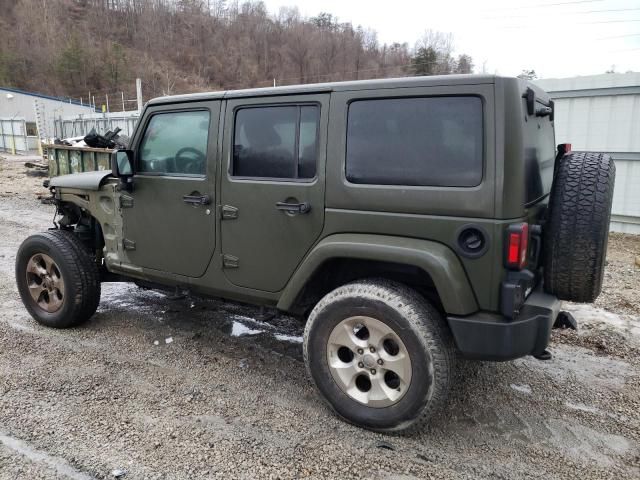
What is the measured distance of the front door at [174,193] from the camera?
356 centimetres

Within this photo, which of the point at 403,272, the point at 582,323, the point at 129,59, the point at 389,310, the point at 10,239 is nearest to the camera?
the point at 389,310

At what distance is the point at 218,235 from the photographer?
3.51 metres

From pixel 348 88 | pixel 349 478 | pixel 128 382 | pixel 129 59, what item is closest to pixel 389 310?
pixel 349 478

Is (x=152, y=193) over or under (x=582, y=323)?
over

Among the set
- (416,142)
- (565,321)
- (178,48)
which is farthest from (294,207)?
(178,48)

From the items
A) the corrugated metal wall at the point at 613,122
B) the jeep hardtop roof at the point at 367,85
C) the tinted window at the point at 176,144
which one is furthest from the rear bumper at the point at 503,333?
the corrugated metal wall at the point at 613,122

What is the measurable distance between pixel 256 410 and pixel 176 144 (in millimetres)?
2029

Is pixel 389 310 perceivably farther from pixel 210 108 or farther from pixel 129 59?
pixel 129 59

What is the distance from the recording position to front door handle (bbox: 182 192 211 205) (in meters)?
3.51

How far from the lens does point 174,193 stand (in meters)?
3.70

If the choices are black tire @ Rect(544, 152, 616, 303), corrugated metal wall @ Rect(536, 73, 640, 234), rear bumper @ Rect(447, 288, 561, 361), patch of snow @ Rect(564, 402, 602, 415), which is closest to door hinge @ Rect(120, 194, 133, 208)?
rear bumper @ Rect(447, 288, 561, 361)

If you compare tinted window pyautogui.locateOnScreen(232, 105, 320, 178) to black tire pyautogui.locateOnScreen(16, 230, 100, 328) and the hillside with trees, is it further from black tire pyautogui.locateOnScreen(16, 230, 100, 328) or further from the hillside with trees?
the hillside with trees

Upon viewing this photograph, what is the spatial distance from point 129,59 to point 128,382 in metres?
78.3

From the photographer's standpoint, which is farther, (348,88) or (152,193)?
(152,193)
